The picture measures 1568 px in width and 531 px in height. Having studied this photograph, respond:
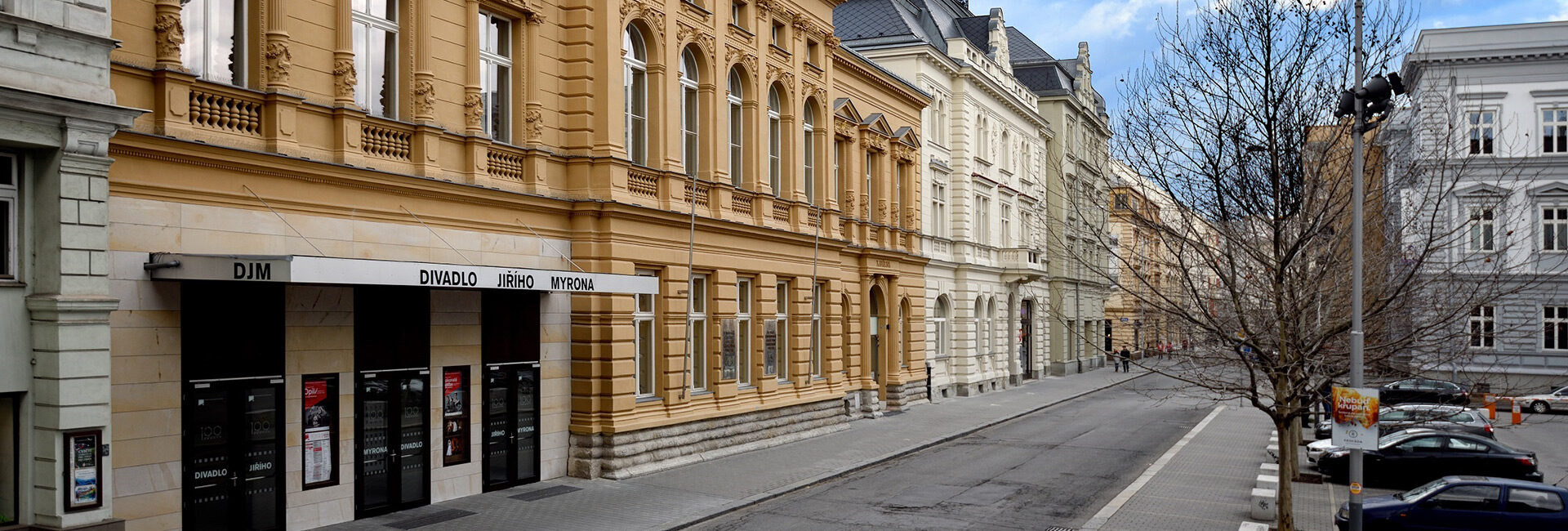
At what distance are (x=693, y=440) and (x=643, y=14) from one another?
9.00 m

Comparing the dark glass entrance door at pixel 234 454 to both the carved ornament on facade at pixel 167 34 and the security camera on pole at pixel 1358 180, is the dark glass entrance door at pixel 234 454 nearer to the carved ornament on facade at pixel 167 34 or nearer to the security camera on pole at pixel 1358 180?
the carved ornament on facade at pixel 167 34

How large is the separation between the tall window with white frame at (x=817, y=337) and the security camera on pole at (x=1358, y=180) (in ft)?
61.1

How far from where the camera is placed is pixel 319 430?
16.6 meters

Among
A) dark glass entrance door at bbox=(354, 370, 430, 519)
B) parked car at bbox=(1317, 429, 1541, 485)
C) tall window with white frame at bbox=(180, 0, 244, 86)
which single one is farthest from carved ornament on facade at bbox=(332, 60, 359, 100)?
parked car at bbox=(1317, 429, 1541, 485)

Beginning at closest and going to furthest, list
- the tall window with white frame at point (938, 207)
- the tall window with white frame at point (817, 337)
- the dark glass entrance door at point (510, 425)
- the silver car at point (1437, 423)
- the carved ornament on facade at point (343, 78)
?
the carved ornament on facade at point (343, 78) → the dark glass entrance door at point (510, 425) → the silver car at point (1437, 423) → the tall window with white frame at point (817, 337) → the tall window with white frame at point (938, 207)

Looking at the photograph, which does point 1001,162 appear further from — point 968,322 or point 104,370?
point 104,370

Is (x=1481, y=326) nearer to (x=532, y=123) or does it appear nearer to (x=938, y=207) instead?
(x=532, y=123)

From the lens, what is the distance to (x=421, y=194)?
1811 cm

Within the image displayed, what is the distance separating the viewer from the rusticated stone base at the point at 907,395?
3828cm

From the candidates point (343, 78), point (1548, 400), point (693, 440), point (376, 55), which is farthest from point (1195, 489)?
point (1548, 400)

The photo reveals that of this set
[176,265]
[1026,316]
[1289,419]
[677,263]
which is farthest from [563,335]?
[1026,316]

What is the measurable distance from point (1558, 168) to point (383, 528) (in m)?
48.9

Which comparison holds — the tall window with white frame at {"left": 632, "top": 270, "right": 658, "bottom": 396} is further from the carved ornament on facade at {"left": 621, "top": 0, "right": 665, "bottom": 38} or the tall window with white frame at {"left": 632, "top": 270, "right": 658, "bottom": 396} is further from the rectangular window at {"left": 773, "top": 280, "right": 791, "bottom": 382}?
the rectangular window at {"left": 773, "top": 280, "right": 791, "bottom": 382}

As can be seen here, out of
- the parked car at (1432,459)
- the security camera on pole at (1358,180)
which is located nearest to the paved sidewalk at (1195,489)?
the parked car at (1432,459)
